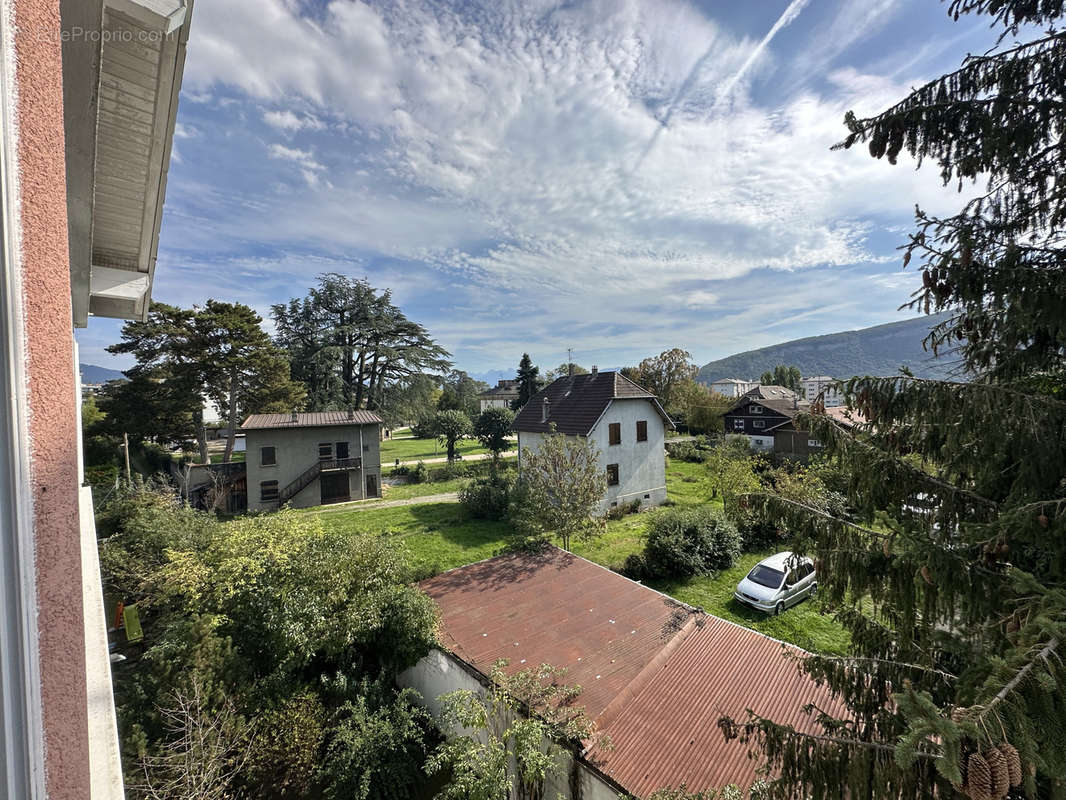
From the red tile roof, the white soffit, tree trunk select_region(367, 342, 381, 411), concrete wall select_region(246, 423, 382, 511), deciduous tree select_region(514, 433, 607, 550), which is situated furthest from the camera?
tree trunk select_region(367, 342, 381, 411)

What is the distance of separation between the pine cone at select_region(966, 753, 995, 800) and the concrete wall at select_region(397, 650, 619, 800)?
4745 millimetres

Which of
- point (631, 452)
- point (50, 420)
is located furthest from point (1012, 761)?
point (631, 452)

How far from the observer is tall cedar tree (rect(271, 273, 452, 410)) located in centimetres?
2975

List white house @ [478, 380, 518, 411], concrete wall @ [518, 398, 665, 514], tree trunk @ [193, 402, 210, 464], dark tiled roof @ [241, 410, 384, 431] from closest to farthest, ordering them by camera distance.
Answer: concrete wall @ [518, 398, 665, 514] → dark tiled roof @ [241, 410, 384, 431] → tree trunk @ [193, 402, 210, 464] → white house @ [478, 380, 518, 411]

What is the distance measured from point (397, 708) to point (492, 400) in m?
76.9

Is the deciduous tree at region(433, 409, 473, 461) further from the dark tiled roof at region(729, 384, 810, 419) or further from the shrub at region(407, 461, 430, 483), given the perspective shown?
the dark tiled roof at region(729, 384, 810, 419)

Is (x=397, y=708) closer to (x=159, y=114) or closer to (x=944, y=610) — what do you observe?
(x=944, y=610)

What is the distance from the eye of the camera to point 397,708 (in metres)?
7.04

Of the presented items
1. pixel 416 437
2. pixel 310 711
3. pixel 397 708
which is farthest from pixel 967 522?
pixel 416 437

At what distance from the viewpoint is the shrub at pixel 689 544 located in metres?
13.3

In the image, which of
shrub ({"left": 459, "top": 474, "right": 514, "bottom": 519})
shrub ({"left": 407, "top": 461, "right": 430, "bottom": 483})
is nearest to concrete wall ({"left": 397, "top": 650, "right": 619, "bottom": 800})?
shrub ({"left": 459, "top": 474, "right": 514, "bottom": 519})

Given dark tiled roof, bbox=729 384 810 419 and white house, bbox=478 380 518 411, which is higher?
white house, bbox=478 380 518 411

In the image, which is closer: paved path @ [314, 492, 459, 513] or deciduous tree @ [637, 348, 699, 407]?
paved path @ [314, 492, 459, 513]

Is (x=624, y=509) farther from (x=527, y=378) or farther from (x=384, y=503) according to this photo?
(x=527, y=378)
